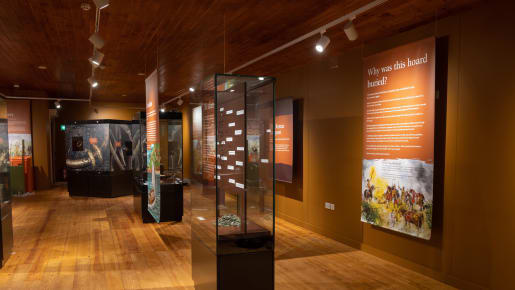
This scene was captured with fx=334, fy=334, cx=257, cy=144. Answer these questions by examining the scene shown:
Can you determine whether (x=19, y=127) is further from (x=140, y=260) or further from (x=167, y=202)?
(x=140, y=260)

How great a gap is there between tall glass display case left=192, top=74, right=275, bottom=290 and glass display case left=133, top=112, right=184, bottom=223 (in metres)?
3.70

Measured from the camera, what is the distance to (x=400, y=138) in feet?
13.7

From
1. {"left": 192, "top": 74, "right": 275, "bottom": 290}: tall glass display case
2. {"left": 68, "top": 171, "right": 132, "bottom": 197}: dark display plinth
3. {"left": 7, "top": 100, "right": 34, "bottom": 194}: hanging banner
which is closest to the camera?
{"left": 192, "top": 74, "right": 275, "bottom": 290}: tall glass display case

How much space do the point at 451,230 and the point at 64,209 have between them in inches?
316

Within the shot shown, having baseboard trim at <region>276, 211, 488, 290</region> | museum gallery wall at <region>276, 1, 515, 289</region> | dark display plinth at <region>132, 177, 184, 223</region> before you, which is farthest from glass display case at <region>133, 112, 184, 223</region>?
museum gallery wall at <region>276, 1, 515, 289</region>

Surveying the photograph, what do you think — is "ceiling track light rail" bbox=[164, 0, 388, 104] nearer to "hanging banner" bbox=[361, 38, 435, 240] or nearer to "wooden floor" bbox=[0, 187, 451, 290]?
"hanging banner" bbox=[361, 38, 435, 240]

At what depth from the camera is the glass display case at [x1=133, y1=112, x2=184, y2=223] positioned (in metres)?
6.61

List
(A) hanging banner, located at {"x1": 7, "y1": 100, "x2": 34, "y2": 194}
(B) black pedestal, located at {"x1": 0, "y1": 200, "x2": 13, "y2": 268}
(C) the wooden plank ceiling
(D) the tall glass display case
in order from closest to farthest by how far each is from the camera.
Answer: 1. (D) the tall glass display case
2. (C) the wooden plank ceiling
3. (B) black pedestal, located at {"x1": 0, "y1": 200, "x2": 13, "y2": 268}
4. (A) hanging banner, located at {"x1": 7, "y1": 100, "x2": 34, "y2": 194}

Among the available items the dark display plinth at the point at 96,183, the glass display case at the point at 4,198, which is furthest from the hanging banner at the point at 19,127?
the glass display case at the point at 4,198

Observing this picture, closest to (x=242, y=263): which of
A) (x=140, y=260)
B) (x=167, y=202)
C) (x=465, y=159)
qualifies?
(x=140, y=260)

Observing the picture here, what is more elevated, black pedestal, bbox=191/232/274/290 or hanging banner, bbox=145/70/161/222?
hanging banner, bbox=145/70/161/222

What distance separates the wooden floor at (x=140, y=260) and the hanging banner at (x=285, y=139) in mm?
1027

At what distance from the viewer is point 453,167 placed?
3.79 metres

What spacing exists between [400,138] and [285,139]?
272 centimetres
